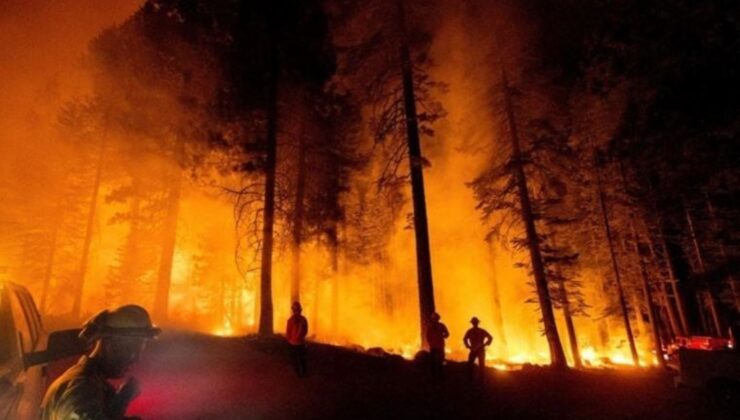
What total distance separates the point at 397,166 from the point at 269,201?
5.16 m

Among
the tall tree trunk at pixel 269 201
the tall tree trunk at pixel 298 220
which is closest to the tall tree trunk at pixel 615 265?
the tall tree trunk at pixel 298 220

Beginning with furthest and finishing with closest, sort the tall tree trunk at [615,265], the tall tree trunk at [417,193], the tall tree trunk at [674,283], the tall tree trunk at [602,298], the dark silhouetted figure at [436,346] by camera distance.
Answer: the tall tree trunk at [602,298]
the tall tree trunk at [674,283]
the tall tree trunk at [615,265]
the tall tree trunk at [417,193]
the dark silhouetted figure at [436,346]

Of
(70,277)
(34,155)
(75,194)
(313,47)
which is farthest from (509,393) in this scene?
(70,277)

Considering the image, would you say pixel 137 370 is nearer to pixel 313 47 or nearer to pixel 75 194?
pixel 313 47

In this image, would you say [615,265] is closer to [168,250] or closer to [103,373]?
[168,250]

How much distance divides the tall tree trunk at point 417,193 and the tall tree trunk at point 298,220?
16.1 feet

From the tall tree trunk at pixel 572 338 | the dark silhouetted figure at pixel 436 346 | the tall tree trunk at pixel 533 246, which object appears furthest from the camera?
the tall tree trunk at pixel 572 338

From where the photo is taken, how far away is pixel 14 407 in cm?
327

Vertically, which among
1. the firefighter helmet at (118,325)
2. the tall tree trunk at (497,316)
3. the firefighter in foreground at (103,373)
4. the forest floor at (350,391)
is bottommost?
the forest floor at (350,391)

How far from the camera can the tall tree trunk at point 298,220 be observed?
706 inches

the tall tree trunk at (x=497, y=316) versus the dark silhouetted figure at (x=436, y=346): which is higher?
the tall tree trunk at (x=497, y=316)

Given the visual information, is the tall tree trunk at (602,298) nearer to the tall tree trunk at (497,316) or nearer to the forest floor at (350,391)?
the tall tree trunk at (497,316)

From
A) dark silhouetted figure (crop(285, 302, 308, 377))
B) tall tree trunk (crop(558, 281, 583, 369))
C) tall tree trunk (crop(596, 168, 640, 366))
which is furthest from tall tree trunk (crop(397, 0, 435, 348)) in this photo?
tall tree trunk (crop(596, 168, 640, 366))

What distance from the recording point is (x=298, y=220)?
18.0 metres
